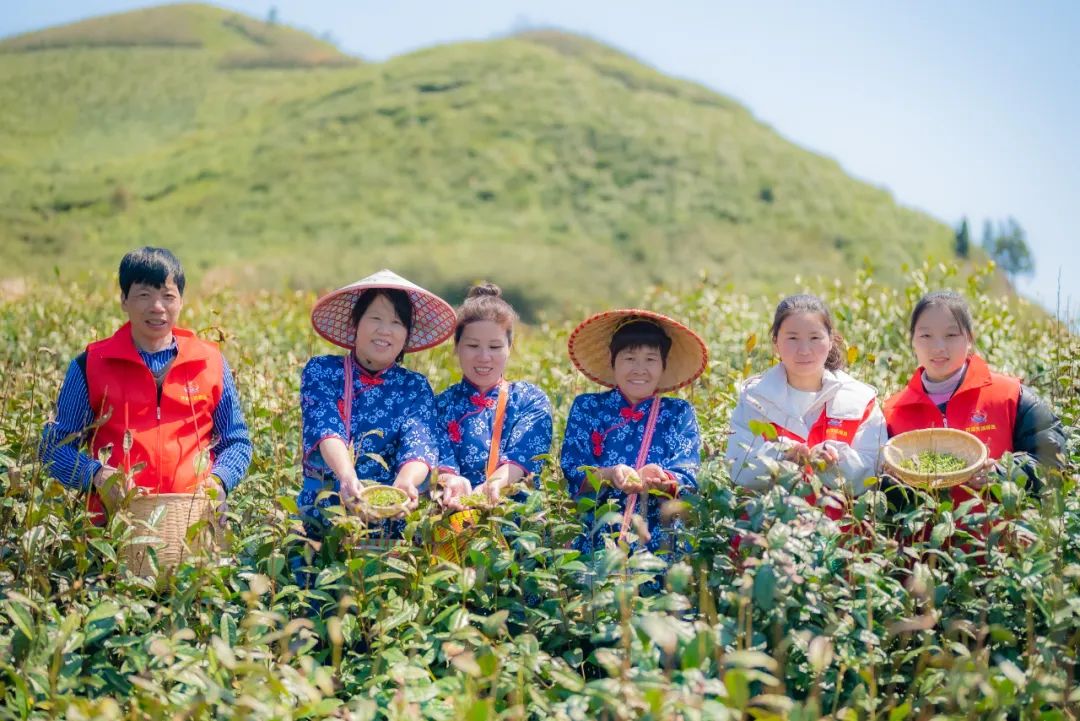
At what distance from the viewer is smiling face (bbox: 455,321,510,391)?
379 centimetres

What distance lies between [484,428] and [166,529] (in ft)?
3.73

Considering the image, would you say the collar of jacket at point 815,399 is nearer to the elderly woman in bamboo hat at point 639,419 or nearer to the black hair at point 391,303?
the elderly woman in bamboo hat at point 639,419

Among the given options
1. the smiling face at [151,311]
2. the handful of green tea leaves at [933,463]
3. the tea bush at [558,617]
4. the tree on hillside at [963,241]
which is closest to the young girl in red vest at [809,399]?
the handful of green tea leaves at [933,463]

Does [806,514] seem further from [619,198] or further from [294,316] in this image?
[619,198]

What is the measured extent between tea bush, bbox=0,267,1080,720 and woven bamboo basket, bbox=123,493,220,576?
0.08 meters

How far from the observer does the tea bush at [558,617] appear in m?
2.40

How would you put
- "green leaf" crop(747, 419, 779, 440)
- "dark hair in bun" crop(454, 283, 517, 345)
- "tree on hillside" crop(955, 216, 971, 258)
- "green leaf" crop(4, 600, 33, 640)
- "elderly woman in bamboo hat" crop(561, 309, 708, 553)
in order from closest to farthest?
"green leaf" crop(4, 600, 33, 640) < "green leaf" crop(747, 419, 779, 440) < "elderly woman in bamboo hat" crop(561, 309, 708, 553) < "dark hair in bun" crop(454, 283, 517, 345) < "tree on hillside" crop(955, 216, 971, 258)

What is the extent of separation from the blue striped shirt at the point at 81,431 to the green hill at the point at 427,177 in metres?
24.4

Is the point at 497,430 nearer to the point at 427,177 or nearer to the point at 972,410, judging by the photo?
the point at 972,410

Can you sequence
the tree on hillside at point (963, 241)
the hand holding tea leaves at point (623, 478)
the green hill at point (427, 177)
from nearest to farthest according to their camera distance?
1. the hand holding tea leaves at point (623, 478)
2. the green hill at point (427, 177)
3. the tree on hillside at point (963, 241)

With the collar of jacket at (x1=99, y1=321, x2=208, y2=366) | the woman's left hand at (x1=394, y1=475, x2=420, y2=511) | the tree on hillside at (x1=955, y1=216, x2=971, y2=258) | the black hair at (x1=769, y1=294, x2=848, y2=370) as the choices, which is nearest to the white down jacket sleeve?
the black hair at (x1=769, y1=294, x2=848, y2=370)

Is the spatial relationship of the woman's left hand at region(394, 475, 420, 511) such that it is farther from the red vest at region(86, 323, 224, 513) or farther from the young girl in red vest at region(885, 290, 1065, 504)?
the young girl in red vest at region(885, 290, 1065, 504)

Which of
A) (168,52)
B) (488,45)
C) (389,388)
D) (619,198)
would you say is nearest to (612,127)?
(619,198)

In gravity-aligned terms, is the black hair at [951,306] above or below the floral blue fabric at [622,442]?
above
